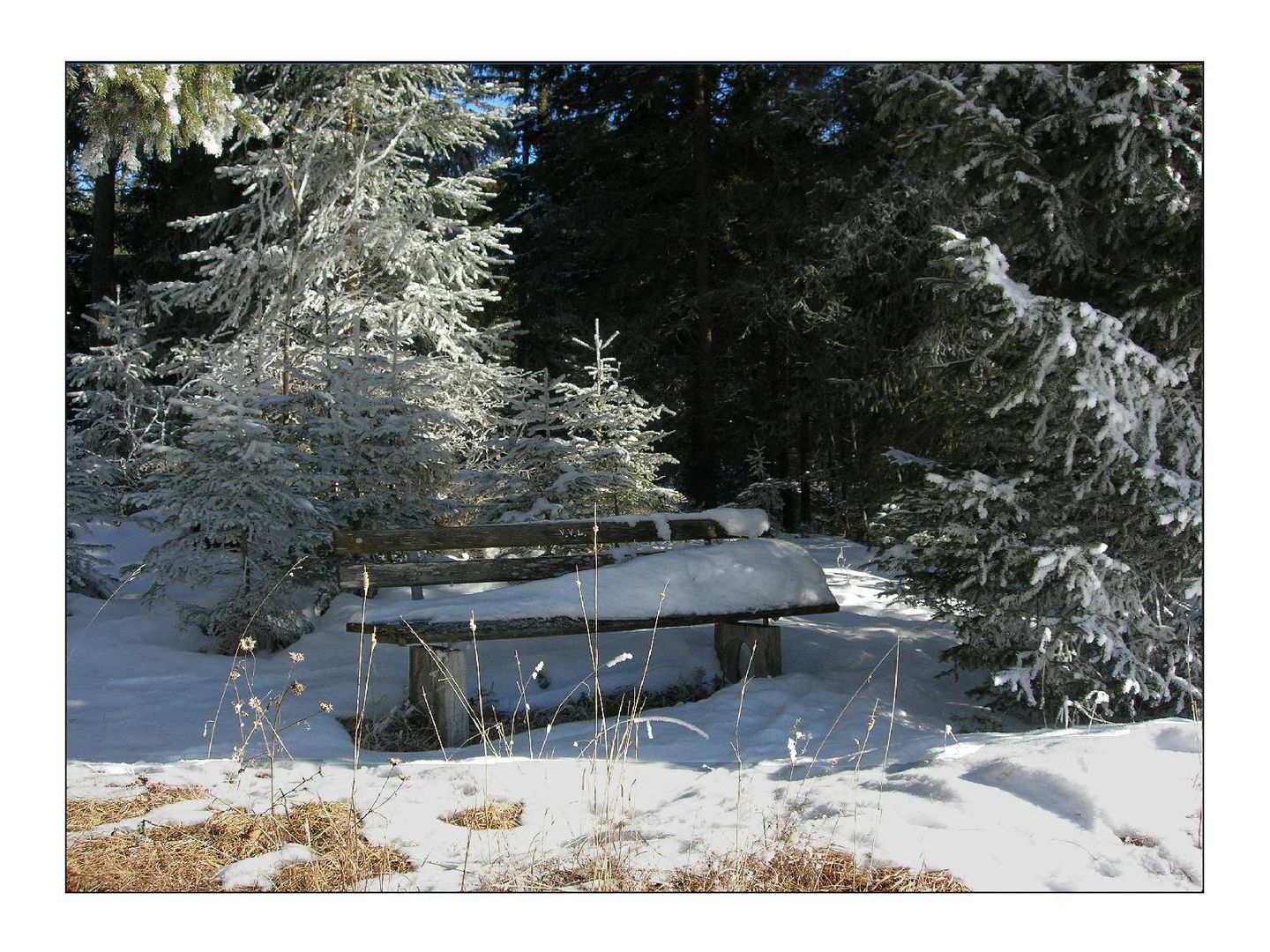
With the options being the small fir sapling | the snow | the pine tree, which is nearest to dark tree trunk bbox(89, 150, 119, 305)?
the pine tree

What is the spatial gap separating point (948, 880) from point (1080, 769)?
0.86m

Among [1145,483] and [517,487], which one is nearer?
[1145,483]

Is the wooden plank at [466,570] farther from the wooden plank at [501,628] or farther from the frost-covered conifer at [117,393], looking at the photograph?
the frost-covered conifer at [117,393]

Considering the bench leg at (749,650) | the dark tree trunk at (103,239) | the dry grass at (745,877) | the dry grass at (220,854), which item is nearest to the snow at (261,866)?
the dry grass at (220,854)

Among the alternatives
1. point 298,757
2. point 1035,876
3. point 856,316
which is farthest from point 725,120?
point 1035,876

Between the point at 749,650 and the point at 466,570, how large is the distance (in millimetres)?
1875

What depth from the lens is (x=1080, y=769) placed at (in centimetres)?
331

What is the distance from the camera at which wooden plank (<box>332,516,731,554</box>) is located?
6.32 m

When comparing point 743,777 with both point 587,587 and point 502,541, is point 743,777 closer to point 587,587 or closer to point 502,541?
point 587,587

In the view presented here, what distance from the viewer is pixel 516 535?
655 cm

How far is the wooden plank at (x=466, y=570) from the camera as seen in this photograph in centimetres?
570

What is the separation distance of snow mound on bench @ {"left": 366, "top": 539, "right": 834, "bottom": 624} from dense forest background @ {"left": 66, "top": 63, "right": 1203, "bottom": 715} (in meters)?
0.67
